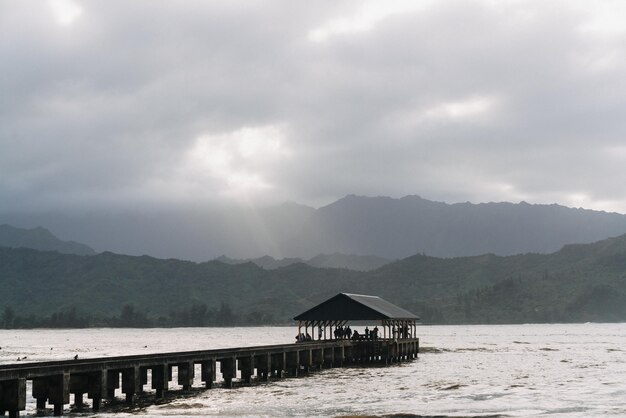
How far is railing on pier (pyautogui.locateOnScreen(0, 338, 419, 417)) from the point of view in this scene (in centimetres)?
3581

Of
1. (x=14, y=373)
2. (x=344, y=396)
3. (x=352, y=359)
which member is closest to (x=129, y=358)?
(x=14, y=373)

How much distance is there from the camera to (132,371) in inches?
1738

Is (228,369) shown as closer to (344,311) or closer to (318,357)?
(318,357)

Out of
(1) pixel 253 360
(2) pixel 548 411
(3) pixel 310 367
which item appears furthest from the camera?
(3) pixel 310 367

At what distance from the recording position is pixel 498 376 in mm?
63906

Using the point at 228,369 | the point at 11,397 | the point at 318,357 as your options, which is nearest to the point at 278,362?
the point at 318,357

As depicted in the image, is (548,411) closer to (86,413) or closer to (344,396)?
(344,396)

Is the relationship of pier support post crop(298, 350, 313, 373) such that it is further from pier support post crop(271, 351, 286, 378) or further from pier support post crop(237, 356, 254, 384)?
pier support post crop(237, 356, 254, 384)

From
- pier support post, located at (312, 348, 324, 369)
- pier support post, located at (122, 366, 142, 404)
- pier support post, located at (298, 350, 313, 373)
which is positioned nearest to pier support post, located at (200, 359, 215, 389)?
pier support post, located at (122, 366, 142, 404)

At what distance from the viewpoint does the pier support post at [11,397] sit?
3528 centimetres

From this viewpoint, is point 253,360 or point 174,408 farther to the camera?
point 253,360

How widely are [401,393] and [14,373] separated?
23424 millimetres

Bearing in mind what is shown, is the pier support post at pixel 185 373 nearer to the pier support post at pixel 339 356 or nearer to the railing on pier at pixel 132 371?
the railing on pier at pixel 132 371

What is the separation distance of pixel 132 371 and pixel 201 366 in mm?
Result: 11830
